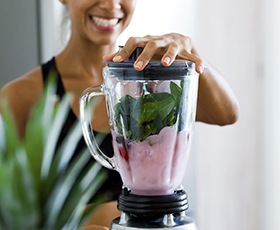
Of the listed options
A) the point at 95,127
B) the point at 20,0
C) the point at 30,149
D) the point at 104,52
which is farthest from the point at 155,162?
the point at 20,0

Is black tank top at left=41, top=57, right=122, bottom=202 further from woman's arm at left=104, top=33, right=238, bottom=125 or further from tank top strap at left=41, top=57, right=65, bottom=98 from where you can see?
woman's arm at left=104, top=33, right=238, bottom=125

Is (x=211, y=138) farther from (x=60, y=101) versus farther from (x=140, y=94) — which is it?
(x=140, y=94)

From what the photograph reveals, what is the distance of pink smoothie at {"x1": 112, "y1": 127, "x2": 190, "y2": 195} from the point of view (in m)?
0.78

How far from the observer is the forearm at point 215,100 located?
3.86 ft

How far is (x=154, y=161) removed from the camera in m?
0.78

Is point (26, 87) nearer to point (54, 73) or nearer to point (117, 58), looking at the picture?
point (54, 73)

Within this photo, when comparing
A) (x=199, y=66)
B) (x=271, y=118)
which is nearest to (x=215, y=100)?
(x=199, y=66)

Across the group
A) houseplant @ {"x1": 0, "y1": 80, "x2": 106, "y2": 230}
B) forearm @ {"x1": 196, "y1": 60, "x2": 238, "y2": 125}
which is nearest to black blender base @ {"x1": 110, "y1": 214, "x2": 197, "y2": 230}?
houseplant @ {"x1": 0, "y1": 80, "x2": 106, "y2": 230}

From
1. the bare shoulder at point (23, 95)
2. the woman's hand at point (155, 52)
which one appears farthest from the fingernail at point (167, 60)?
the bare shoulder at point (23, 95)

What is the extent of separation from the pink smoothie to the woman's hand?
78 mm

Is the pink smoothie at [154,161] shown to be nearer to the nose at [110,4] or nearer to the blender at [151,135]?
the blender at [151,135]

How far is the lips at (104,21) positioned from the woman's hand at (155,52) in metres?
0.54

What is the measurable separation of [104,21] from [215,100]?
0.32 meters

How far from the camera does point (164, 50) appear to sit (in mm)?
825
